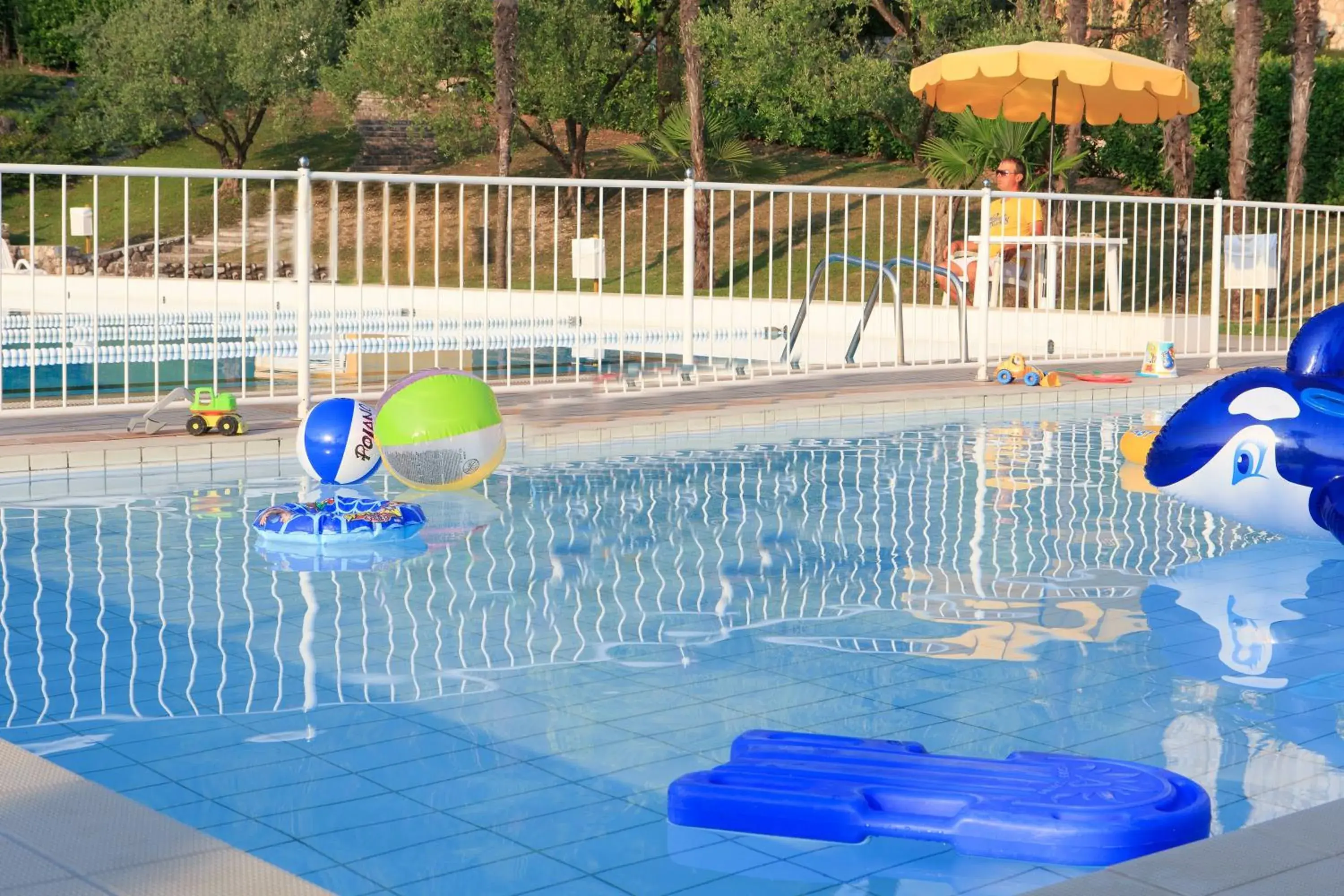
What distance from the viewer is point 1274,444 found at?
266 inches

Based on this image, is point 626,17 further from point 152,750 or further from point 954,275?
point 152,750

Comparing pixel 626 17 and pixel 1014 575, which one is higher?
pixel 626 17

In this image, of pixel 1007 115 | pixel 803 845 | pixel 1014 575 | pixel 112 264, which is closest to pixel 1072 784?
pixel 803 845

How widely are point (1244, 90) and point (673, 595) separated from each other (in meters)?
17.1

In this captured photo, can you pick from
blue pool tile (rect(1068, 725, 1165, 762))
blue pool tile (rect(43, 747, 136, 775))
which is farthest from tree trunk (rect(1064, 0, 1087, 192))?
blue pool tile (rect(43, 747, 136, 775))

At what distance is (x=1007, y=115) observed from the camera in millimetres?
18219

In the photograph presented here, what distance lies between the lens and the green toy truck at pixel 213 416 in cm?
980

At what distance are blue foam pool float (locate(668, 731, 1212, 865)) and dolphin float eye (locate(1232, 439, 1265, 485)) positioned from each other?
3.15 m

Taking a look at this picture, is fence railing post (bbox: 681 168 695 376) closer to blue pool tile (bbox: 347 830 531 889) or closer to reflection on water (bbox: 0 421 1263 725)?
reflection on water (bbox: 0 421 1263 725)

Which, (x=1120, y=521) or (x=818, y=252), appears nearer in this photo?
(x=1120, y=521)

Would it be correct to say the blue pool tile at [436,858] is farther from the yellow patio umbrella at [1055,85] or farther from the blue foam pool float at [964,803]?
the yellow patio umbrella at [1055,85]

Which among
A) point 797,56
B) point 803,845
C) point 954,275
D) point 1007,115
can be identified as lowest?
point 803,845

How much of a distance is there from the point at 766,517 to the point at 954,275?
607cm

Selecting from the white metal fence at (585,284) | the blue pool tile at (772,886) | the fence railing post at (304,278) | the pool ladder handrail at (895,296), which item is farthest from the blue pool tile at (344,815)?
the pool ladder handrail at (895,296)
